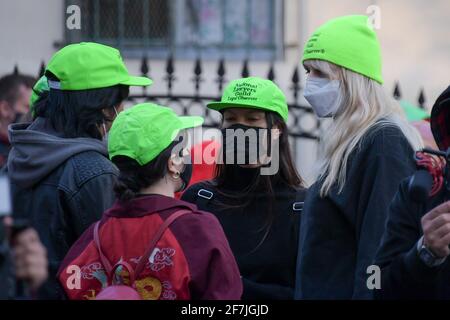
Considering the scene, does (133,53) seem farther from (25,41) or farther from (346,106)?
(346,106)

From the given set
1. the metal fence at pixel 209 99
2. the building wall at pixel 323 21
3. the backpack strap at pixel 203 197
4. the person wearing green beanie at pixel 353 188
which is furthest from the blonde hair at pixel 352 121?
the building wall at pixel 323 21

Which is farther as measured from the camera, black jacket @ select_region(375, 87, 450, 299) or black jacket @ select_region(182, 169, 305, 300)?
black jacket @ select_region(182, 169, 305, 300)

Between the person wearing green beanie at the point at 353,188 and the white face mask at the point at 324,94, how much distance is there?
0.13 feet

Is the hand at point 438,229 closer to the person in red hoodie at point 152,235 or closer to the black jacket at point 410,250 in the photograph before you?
the black jacket at point 410,250

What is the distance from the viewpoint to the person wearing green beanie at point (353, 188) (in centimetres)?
390

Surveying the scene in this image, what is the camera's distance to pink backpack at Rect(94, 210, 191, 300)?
348 cm

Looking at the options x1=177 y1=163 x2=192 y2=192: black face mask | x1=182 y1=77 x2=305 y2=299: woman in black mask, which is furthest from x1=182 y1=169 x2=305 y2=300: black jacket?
x1=177 y1=163 x2=192 y2=192: black face mask

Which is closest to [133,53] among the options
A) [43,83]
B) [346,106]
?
[43,83]

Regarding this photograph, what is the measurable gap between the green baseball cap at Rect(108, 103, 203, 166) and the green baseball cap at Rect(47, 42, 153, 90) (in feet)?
1.53

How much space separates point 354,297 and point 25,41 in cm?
624

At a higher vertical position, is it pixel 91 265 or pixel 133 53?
pixel 133 53

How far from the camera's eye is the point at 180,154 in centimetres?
402

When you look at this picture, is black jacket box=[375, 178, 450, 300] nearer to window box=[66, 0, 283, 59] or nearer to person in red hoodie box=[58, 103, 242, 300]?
person in red hoodie box=[58, 103, 242, 300]

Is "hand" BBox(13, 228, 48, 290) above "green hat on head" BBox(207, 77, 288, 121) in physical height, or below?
below
